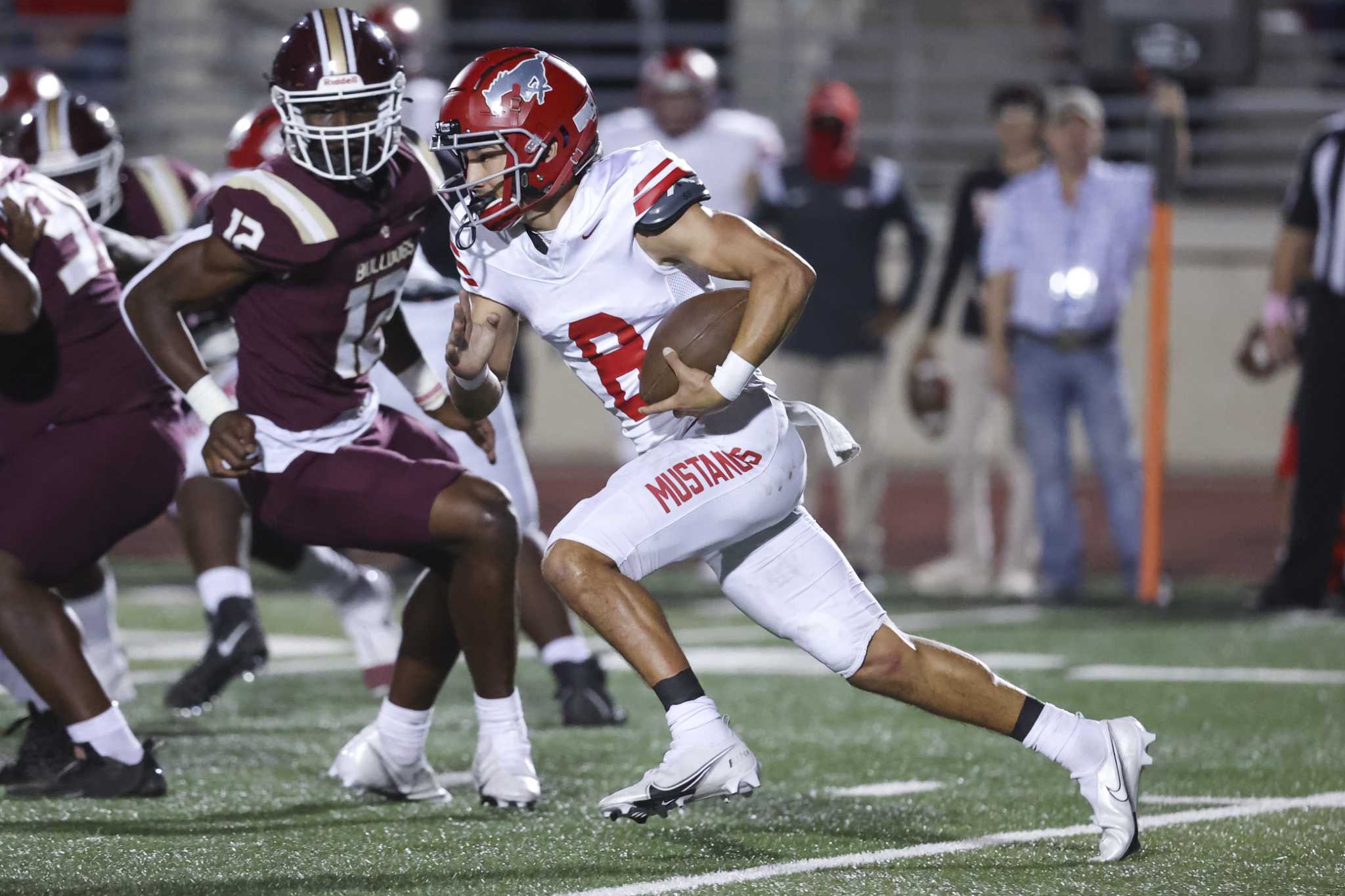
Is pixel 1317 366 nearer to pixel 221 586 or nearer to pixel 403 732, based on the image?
pixel 221 586

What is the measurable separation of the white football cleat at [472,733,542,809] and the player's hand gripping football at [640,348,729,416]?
110cm

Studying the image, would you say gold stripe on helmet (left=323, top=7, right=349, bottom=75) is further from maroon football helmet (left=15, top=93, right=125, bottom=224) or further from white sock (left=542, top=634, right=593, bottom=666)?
white sock (left=542, top=634, right=593, bottom=666)

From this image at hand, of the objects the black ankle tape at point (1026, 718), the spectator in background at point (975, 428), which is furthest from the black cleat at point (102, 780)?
the spectator in background at point (975, 428)

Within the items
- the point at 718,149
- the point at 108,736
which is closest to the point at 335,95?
the point at 108,736

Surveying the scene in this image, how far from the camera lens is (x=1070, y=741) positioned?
14.0 ft

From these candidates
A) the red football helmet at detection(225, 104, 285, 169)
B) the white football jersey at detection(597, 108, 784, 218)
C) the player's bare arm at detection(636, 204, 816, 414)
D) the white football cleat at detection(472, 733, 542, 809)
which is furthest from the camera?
the white football jersey at detection(597, 108, 784, 218)

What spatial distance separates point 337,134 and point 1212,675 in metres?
3.71

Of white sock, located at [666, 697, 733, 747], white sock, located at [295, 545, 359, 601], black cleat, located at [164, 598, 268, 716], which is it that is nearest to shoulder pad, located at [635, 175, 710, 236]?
white sock, located at [666, 697, 733, 747]

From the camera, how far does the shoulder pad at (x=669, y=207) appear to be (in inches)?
167

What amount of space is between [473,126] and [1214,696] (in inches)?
133

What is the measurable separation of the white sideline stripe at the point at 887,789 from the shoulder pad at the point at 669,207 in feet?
5.02

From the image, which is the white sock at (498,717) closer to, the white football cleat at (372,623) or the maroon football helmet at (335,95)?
the maroon football helmet at (335,95)

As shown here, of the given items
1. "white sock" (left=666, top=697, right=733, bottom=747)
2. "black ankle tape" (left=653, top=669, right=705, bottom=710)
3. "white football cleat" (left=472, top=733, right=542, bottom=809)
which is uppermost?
"black ankle tape" (left=653, top=669, right=705, bottom=710)

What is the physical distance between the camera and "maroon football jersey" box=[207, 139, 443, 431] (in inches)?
185
